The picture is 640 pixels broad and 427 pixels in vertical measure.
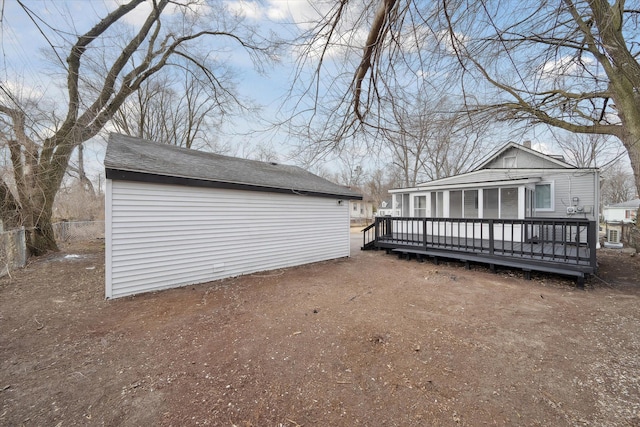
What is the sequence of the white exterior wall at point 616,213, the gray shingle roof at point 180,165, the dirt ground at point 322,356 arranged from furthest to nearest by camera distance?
the white exterior wall at point 616,213 → the gray shingle roof at point 180,165 → the dirt ground at point 322,356

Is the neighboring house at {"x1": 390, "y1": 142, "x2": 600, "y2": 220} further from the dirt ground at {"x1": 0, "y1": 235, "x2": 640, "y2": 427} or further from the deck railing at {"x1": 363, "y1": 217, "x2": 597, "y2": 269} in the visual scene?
the dirt ground at {"x1": 0, "y1": 235, "x2": 640, "y2": 427}

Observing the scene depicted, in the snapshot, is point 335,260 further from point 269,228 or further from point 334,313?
point 334,313

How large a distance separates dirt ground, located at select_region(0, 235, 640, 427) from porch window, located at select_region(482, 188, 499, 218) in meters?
4.97

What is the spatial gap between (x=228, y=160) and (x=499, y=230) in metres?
9.38

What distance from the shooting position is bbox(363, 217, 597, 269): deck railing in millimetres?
5731

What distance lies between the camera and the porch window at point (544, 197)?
10445 millimetres

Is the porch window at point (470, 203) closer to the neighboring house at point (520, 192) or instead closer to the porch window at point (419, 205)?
the neighboring house at point (520, 192)

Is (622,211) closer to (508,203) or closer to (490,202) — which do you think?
(508,203)

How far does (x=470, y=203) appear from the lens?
35.5ft

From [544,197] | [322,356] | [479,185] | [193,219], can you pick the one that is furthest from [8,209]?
[544,197]

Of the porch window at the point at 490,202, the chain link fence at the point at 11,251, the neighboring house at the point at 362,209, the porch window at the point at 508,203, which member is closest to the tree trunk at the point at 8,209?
the chain link fence at the point at 11,251

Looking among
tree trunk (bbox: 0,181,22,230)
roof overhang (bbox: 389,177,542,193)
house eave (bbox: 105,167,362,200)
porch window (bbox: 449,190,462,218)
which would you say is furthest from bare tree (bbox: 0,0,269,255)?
porch window (bbox: 449,190,462,218)

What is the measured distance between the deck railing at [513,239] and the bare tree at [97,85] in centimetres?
707

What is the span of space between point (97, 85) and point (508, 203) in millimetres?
15573
